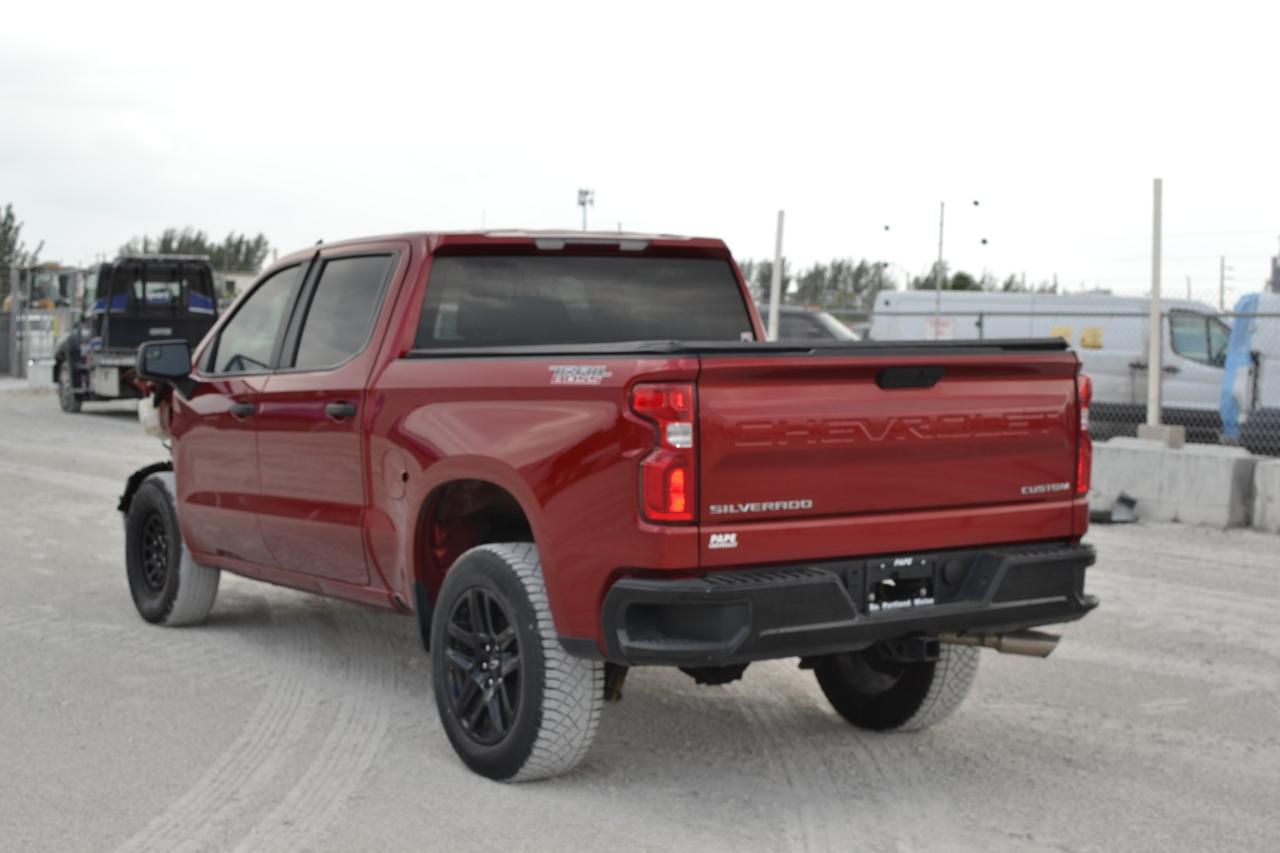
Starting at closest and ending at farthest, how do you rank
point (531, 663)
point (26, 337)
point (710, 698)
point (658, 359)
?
point (658, 359), point (531, 663), point (710, 698), point (26, 337)

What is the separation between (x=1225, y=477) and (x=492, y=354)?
840 cm

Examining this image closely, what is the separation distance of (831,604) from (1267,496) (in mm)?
8276

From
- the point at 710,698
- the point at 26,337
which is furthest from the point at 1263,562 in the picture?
the point at 26,337

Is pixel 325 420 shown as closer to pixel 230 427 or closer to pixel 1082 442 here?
pixel 230 427

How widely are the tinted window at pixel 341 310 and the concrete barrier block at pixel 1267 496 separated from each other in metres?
8.02

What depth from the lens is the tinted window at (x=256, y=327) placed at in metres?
7.07

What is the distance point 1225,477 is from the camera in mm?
12266

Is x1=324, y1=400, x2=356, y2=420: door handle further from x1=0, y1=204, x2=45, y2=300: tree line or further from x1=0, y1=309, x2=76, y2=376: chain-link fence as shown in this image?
x1=0, y1=204, x2=45, y2=300: tree line

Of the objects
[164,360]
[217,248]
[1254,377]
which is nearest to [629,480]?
[164,360]

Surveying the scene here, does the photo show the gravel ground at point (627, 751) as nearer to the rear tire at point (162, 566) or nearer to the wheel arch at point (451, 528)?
the rear tire at point (162, 566)

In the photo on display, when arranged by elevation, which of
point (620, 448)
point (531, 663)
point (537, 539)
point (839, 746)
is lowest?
point (839, 746)

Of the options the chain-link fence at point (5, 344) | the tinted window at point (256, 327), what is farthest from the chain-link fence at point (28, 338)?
the tinted window at point (256, 327)

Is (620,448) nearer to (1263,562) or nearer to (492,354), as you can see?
(492,354)

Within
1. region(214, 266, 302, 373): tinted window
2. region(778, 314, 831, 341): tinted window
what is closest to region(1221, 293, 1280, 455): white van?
region(778, 314, 831, 341): tinted window
